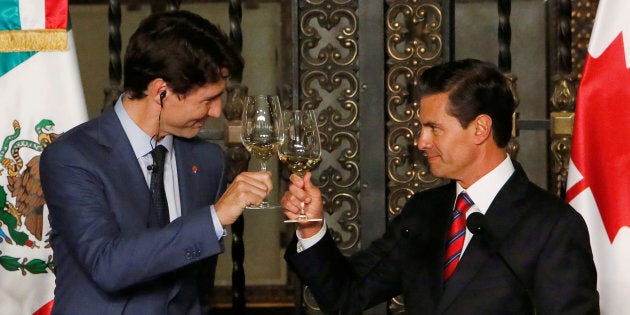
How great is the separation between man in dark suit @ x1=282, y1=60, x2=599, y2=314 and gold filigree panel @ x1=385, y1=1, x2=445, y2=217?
2.36 ft

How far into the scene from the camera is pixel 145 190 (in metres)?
2.41

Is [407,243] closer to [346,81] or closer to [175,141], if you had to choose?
[175,141]

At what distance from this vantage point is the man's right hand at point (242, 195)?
2.24 meters

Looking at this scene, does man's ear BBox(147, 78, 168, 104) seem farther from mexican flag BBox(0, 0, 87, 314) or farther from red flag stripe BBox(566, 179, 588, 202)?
red flag stripe BBox(566, 179, 588, 202)

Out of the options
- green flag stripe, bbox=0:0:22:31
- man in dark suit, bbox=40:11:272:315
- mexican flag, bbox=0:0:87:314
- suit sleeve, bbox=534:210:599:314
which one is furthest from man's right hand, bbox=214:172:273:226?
green flag stripe, bbox=0:0:22:31

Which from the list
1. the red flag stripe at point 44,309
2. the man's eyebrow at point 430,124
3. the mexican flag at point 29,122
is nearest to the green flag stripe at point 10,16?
the mexican flag at point 29,122

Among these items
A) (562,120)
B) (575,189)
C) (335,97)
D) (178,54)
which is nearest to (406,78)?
(335,97)

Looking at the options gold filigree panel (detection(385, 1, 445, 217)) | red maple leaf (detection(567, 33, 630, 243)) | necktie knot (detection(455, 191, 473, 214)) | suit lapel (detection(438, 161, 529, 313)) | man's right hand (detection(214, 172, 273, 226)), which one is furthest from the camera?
gold filigree panel (detection(385, 1, 445, 217))

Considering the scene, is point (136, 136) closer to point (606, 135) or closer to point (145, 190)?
point (145, 190)

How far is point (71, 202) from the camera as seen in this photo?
7.59 feet

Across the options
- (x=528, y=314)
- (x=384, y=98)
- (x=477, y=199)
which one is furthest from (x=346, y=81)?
(x=528, y=314)

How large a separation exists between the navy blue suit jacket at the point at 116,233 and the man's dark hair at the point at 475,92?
584mm

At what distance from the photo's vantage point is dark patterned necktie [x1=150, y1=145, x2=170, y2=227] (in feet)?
7.99

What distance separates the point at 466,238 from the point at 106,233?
775 millimetres
